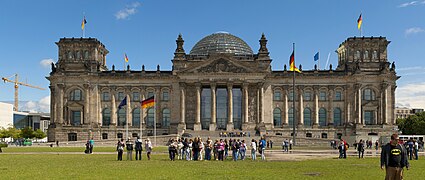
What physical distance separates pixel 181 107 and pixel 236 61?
14.8 meters

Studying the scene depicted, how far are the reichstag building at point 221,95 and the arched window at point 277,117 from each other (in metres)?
0.21

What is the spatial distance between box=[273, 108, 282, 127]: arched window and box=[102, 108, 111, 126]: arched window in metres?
35.4

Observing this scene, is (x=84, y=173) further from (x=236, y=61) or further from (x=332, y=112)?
(x=332, y=112)

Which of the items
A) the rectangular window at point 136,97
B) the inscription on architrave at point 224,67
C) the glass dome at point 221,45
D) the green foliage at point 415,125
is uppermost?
the glass dome at point 221,45

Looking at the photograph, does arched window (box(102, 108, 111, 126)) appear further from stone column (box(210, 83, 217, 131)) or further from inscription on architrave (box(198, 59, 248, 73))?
inscription on architrave (box(198, 59, 248, 73))

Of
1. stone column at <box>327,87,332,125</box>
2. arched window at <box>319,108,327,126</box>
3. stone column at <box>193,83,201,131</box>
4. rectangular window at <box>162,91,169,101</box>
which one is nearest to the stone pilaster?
stone column at <box>193,83,201,131</box>

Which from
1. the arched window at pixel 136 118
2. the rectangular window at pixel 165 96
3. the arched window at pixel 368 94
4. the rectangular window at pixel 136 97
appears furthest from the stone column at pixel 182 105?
the arched window at pixel 368 94

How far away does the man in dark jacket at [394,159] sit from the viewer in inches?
728

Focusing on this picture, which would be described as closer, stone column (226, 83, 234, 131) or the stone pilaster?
stone column (226, 83, 234, 131)

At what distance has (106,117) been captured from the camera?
10444cm

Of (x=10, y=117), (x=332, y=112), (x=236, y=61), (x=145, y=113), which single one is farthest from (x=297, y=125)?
(x=10, y=117)

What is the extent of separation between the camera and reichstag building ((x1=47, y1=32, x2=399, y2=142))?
326 ft

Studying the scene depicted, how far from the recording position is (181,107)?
100 meters

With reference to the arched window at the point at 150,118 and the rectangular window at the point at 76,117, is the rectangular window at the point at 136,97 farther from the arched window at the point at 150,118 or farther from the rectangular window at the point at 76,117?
the rectangular window at the point at 76,117
